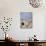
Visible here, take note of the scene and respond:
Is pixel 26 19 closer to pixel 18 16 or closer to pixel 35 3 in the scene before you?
pixel 18 16

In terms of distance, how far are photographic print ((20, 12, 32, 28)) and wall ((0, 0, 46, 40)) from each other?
4.1 inches

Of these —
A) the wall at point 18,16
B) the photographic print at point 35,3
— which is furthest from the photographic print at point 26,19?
the photographic print at point 35,3

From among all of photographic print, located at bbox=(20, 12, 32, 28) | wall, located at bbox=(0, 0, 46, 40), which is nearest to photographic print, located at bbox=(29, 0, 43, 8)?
wall, located at bbox=(0, 0, 46, 40)

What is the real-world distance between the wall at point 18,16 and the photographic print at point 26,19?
0.10 metres

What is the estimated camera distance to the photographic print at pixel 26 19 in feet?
14.3

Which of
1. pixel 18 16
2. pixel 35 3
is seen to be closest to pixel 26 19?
pixel 18 16

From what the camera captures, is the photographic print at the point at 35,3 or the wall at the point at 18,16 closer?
the wall at the point at 18,16

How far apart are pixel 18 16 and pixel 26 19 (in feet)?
0.97

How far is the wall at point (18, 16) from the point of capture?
169 inches

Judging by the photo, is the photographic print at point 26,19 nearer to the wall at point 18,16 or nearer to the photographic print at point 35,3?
the wall at point 18,16

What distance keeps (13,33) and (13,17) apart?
21.4 inches

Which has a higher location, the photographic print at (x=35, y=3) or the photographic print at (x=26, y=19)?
the photographic print at (x=35, y=3)

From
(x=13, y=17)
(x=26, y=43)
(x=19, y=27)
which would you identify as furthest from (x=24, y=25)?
(x=26, y=43)

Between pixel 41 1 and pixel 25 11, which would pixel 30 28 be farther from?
pixel 41 1
